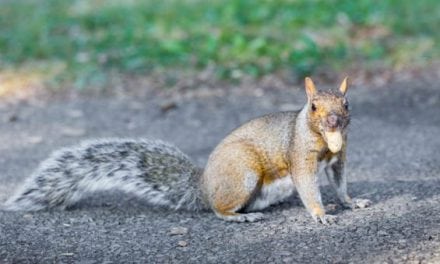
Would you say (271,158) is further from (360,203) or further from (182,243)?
(182,243)

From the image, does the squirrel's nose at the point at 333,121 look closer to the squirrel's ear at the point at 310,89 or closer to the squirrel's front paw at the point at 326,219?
the squirrel's ear at the point at 310,89

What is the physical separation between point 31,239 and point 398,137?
3687 millimetres

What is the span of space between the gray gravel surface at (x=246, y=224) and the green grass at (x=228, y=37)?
6.22 feet

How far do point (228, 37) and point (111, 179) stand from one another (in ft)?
20.0

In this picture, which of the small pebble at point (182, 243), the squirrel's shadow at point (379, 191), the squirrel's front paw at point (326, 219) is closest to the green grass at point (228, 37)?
the squirrel's shadow at point (379, 191)

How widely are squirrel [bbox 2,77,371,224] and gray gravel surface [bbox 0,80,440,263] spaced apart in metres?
0.11

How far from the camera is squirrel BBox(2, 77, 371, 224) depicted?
15.0 feet

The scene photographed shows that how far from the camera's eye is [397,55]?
986cm

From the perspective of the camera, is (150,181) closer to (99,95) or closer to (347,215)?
(347,215)

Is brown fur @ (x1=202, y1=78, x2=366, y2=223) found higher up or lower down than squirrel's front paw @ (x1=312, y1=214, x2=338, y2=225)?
higher up

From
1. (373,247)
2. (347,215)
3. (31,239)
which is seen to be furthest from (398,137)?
(31,239)

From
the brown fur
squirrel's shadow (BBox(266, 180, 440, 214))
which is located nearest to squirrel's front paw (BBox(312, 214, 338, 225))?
the brown fur

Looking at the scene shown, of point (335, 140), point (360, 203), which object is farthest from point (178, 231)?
point (360, 203)

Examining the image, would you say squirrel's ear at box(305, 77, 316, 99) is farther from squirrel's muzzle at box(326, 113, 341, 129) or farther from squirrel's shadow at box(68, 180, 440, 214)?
squirrel's shadow at box(68, 180, 440, 214)
